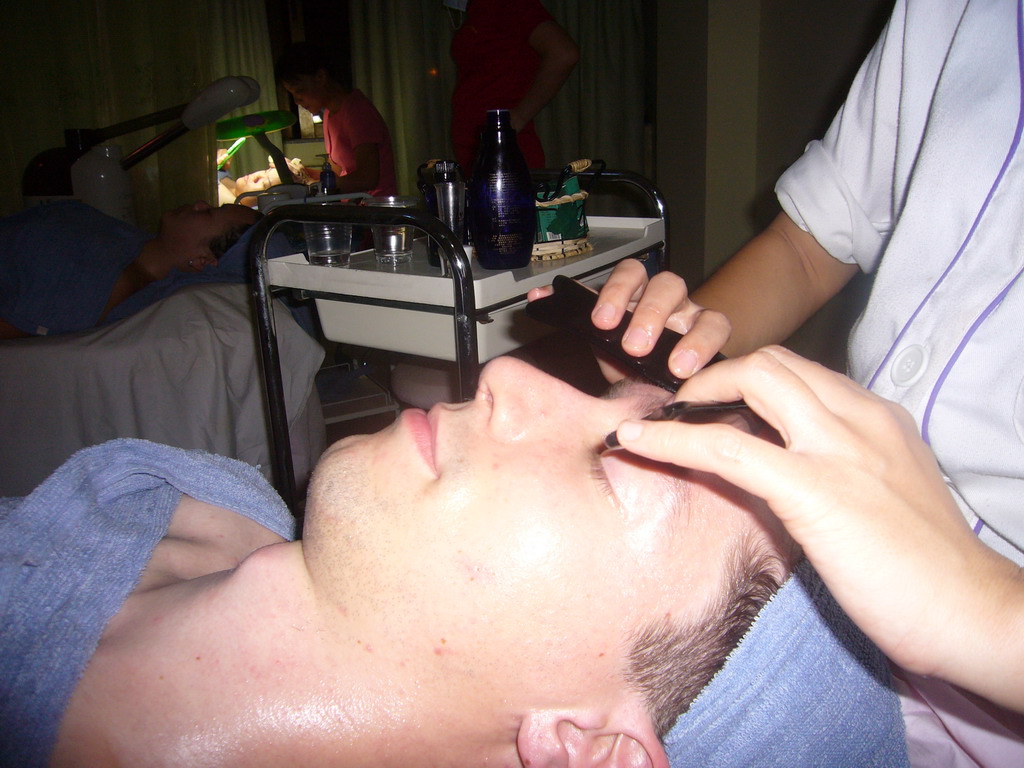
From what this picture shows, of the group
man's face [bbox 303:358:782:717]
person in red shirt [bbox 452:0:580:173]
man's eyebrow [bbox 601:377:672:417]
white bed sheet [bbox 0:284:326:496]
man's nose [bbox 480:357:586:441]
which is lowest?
white bed sheet [bbox 0:284:326:496]

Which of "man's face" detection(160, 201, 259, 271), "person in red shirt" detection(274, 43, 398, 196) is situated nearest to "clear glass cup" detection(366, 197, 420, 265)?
"man's face" detection(160, 201, 259, 271)

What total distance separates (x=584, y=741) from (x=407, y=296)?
86 cm

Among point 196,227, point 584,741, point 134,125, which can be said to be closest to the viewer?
point 584,741

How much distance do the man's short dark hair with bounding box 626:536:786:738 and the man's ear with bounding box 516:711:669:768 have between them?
1.2 inches

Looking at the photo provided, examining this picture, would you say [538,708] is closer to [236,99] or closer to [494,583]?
[494,583]

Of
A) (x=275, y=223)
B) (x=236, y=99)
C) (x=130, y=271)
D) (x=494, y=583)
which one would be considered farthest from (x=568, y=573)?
(x=236, y=99)

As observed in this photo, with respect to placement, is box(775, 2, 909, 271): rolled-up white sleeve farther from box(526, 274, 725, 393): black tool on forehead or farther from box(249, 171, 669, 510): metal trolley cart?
box(249, 171, 669, 510): metal trolley cart

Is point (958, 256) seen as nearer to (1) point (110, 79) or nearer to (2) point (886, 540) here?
(2) point (886, 540)

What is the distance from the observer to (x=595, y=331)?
2.42 feet

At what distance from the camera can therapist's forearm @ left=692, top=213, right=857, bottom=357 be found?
945 mm

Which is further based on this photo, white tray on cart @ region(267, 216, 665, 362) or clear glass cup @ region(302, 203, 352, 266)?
clear glass cup @ region(302, 203, 352, 266)

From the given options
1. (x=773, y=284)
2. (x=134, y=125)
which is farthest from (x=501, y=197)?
(x=134, y=125)

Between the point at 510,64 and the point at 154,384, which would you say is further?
the point at 510,64

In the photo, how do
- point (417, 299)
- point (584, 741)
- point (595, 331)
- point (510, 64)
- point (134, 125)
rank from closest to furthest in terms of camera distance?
point (584, 741) < point (595, 331) < point (417, 299) < point (134, 125) < point (510, 64)
